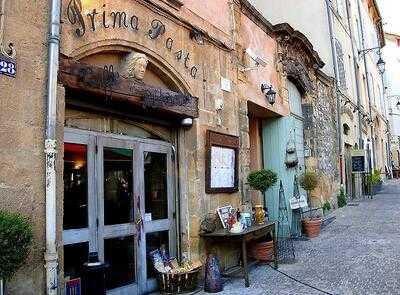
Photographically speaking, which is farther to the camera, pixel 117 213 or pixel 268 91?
pixel 268 91

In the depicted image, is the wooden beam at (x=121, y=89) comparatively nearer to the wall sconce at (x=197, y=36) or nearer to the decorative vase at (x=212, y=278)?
the wall sconce at (x=197, y=36)

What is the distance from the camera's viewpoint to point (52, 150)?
3523 mm

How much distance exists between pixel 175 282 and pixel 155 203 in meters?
1.01

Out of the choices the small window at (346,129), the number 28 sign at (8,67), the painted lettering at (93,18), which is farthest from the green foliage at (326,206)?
the number 28 sign at (8,67)

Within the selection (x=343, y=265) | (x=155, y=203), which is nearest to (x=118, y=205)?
(x=155, y=203)

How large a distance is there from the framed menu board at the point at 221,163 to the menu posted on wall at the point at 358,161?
9.76 meters

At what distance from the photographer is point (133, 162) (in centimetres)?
501

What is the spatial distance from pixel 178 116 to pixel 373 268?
350 cm

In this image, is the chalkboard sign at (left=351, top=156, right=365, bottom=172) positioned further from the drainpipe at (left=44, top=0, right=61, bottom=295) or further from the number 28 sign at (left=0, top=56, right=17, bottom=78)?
the number 28 sign at (left=0, top=56, right=17, bottom=78)

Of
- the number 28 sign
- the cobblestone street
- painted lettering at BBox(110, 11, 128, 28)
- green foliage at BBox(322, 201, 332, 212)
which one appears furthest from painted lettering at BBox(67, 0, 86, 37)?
green foliage at BBox(322, 201, 332, 212)

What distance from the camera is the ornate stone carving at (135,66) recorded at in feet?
15.2

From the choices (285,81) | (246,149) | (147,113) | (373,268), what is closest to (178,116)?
(147,113)

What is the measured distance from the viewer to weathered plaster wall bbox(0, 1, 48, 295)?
3217 millimetres

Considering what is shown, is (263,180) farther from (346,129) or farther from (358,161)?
(346,129)
